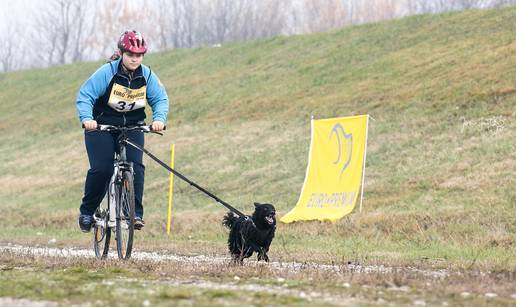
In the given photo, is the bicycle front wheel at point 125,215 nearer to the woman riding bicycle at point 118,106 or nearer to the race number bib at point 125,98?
the woman riding bicycle at point 118,106

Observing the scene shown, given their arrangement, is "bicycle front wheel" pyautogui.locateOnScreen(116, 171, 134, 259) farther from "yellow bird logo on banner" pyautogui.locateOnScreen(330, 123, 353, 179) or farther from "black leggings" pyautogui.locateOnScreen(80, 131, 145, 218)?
"yellow bird logo on banner" pyautogui.locateOnScreen(330, 123, 353, 179)

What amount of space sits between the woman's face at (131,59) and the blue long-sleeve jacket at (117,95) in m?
0.12

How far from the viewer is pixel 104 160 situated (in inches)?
368

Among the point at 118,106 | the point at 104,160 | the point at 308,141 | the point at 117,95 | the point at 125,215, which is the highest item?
the point at 308,141

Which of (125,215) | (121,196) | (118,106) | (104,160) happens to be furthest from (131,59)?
(125,215)

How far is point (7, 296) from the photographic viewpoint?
19.2 feet

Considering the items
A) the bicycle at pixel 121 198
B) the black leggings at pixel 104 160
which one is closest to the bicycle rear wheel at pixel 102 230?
the bicycle at pixel 121 198

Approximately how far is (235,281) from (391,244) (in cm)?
697

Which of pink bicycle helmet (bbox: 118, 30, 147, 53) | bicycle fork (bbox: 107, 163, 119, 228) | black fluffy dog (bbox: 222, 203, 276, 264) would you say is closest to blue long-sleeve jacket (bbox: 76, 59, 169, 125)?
pink bicycle helmet (bbox: 118, 30, 147, 53)

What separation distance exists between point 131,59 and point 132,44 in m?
0.17

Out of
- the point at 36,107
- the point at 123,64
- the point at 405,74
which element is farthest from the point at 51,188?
the point at 36,107

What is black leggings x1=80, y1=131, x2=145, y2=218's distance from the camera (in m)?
9.31

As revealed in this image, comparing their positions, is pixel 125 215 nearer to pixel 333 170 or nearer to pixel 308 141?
pixel 333 170

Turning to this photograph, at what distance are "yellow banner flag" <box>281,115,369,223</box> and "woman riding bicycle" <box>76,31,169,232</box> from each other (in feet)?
23.9
